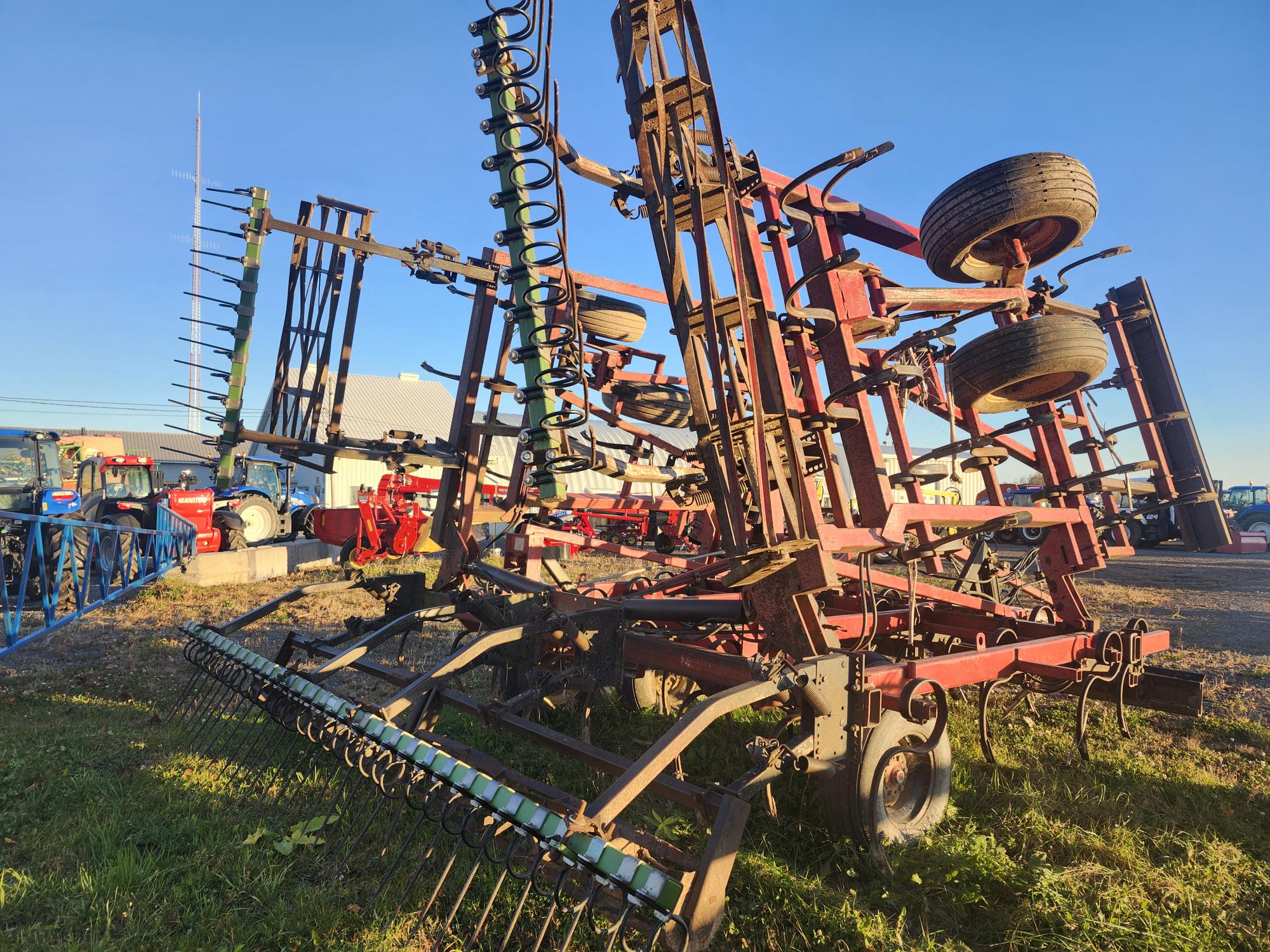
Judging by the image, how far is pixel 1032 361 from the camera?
4215 mm

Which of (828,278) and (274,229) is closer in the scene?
(828,278)

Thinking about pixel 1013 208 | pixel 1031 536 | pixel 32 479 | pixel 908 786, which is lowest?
pixel 908 786

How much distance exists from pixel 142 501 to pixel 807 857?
13437mm

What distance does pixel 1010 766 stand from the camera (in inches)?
178

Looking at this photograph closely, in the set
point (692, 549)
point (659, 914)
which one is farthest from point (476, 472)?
point (692, 549)

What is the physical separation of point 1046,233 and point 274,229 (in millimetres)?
5337

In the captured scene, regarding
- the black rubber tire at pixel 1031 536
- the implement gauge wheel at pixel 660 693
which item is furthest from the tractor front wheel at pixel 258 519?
the black rubber tire at pixel 1031 536

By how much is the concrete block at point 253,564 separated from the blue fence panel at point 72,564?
1.00 feet

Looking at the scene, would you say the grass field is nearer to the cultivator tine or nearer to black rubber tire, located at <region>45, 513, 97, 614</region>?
the cultivator tine

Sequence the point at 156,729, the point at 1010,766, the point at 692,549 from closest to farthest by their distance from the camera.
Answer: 1. the point at 1010,766
2. the point at 156,729
3. the point at 692,549

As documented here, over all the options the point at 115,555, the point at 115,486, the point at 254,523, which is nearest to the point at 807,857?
the point at 115,555

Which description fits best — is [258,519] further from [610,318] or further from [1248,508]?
[1248,508]

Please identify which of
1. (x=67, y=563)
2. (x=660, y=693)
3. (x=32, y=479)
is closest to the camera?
(x=660, y=693)

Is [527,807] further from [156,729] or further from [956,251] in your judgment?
[956,251]
